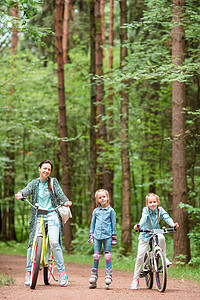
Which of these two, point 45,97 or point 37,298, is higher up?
point 45,97

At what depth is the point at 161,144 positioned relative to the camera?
662 inches

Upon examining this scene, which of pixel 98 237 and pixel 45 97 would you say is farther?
Result: pixel 45 97

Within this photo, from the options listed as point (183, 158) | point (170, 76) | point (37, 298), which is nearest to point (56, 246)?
point (37, 298)

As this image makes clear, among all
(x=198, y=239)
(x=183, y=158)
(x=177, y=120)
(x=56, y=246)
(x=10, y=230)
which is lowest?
(x=10, y=230)

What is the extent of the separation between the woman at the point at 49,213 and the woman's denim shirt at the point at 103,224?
56 centimetres

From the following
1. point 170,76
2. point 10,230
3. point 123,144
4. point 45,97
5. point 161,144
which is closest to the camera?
point 170,76

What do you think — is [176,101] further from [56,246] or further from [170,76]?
[56,246]

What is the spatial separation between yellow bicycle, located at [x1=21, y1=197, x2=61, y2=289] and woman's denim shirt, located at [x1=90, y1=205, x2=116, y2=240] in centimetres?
73

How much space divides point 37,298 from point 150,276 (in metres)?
2.11

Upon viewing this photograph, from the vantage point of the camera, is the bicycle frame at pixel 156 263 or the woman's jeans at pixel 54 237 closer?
the bicycle frame at pixel 156 263

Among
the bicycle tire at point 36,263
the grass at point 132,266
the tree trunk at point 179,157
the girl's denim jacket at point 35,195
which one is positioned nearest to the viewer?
the bicycle tire at point 36,263

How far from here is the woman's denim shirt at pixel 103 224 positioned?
7004mm

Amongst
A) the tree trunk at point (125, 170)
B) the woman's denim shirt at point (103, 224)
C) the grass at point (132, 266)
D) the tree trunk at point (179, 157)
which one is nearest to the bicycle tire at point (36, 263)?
the woman's denim shirt at point (103, 224)

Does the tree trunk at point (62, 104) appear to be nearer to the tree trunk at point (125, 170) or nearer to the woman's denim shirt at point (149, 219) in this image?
the tree trunk at point (125, 170)
